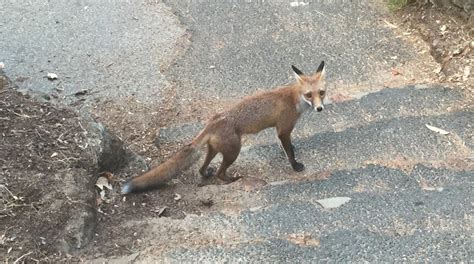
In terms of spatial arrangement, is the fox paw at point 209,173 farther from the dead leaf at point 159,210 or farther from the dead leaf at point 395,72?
the dead leaf at point 395,72

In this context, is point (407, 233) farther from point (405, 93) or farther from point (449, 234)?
point (405, 93)

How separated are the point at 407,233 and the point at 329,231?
0.57 m

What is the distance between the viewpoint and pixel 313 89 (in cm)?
565

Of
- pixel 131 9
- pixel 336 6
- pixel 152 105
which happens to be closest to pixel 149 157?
pixel 152 105

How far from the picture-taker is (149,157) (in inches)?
236

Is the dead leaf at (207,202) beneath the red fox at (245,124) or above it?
beneath

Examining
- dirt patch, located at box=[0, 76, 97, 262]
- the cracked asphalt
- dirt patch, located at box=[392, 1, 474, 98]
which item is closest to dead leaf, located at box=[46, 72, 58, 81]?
the cracked asphalt

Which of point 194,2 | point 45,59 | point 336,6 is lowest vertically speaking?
point 45,59

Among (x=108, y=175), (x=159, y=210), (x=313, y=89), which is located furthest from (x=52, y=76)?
(x=313, y=89)

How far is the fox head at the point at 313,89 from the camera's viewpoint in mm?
5613

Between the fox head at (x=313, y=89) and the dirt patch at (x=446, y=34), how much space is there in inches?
74.0

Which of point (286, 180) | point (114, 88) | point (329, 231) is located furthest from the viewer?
point (114, 88)

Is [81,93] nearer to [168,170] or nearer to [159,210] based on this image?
[168,170]

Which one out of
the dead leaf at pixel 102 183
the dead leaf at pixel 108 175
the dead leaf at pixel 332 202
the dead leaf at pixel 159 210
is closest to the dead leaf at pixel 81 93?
the dead leaf at pixel 108 175
